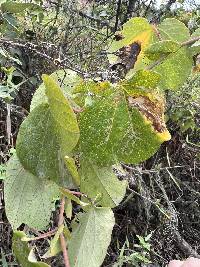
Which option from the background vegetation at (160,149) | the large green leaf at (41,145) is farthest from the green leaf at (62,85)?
the background vegetation at (160,149)

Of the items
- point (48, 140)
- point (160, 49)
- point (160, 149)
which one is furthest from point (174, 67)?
point (160, 149)

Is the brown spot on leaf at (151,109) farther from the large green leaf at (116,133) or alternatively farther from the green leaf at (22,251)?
the green leaf at (22,251)

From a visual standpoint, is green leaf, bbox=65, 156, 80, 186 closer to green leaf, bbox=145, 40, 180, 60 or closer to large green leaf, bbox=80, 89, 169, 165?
large green leaf, bbox=80, 89, 169, 165

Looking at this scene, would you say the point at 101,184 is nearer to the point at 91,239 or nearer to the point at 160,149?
the point at 91,239

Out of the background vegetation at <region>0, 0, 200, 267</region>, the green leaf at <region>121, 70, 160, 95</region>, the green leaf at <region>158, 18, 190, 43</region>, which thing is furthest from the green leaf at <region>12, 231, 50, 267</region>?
the background vegetation at <region>0, 0, 200, 267</region>

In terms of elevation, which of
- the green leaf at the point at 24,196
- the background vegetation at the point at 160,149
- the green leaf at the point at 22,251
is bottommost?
the background vegetation at the point at 160,149

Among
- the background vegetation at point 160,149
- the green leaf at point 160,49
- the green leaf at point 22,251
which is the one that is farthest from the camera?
the background vegetation at point 160,149

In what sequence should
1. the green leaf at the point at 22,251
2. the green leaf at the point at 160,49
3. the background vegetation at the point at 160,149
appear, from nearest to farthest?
the green leaf at the point at 22,251
the green leaf at the point at 160,49
the background vegetation at the point at 160,149
